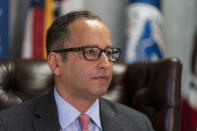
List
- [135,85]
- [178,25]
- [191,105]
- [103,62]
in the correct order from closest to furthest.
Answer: [103,62] → [135,85] → [191,105] → [178,25]

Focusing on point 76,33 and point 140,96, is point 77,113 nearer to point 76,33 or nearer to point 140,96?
point 76,33

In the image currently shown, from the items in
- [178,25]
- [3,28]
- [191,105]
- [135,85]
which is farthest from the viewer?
[178,25]

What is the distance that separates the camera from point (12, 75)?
2098 mm

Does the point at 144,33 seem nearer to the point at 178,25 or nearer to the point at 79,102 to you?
the point at 178,25

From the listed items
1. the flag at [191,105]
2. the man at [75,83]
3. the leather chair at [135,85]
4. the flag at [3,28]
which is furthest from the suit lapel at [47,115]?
the flag at [191,105]

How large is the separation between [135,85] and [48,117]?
2.69 feet

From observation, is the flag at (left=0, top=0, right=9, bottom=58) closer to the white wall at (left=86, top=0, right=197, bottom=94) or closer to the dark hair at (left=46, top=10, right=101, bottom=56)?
the white wall at (left=86, top=0, right=197, bottom=94)

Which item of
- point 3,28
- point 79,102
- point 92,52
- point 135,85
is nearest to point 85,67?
point 92,52

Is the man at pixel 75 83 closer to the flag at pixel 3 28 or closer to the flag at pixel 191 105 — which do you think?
the flag at pixel 3 28

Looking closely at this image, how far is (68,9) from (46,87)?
126 centimetres

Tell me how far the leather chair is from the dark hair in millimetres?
454

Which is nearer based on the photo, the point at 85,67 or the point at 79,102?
the point at 85,67

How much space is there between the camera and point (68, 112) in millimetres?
1594

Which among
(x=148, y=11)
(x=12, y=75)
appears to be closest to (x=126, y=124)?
(x=12, y=75)
